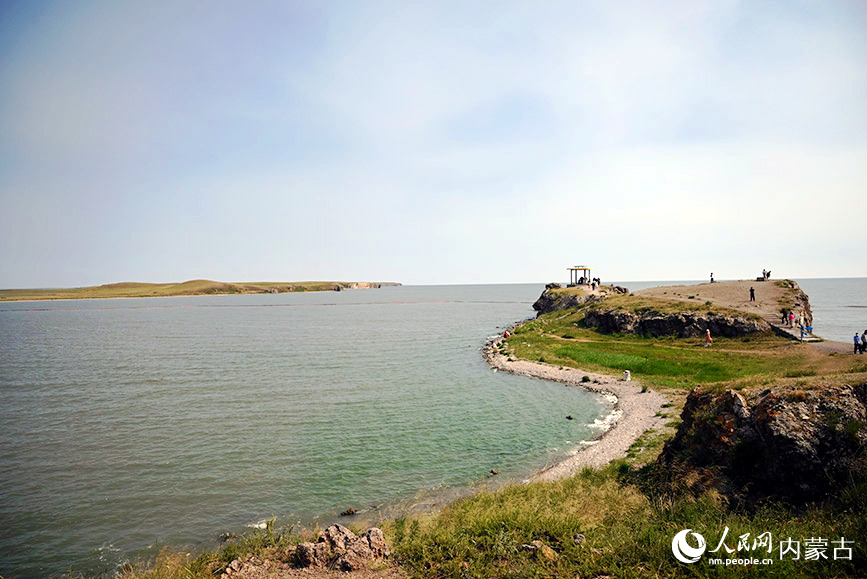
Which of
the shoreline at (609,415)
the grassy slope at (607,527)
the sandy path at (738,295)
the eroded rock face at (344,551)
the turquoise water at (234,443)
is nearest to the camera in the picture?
the grassy slope at (607,527)

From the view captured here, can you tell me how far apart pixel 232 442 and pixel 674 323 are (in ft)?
175

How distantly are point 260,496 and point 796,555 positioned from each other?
2027cm

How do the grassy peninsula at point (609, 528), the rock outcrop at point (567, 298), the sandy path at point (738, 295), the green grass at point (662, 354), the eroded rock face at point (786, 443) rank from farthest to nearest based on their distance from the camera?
the rock outcrop at point (567, 298)
the sandy path at point (738, 295)
the green grass at point (662, 354)
the eroded rock face at point (786, 443)
the grassy peninsula at point (609, 528)

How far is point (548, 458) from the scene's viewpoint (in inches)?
965

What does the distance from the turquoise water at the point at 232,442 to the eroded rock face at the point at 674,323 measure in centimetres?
2285

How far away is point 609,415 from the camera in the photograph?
104ft

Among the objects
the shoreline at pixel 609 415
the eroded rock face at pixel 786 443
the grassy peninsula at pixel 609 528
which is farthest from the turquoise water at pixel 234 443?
the eroded rock face at pixel 786 443

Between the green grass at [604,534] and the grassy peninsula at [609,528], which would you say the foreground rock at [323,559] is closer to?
the grassy peninsula at [609,528]

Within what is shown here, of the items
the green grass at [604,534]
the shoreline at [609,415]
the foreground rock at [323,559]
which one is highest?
the green grass at [604,534]

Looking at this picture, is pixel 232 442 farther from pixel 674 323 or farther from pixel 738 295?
pixel 738 295

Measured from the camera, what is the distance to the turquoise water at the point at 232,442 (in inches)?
715

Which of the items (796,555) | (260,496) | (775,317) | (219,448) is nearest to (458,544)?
(796,555)

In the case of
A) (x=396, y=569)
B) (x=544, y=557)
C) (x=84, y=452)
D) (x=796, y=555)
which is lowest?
(x=84, y=452)

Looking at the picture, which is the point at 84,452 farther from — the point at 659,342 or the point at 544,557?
the point at 659,342
